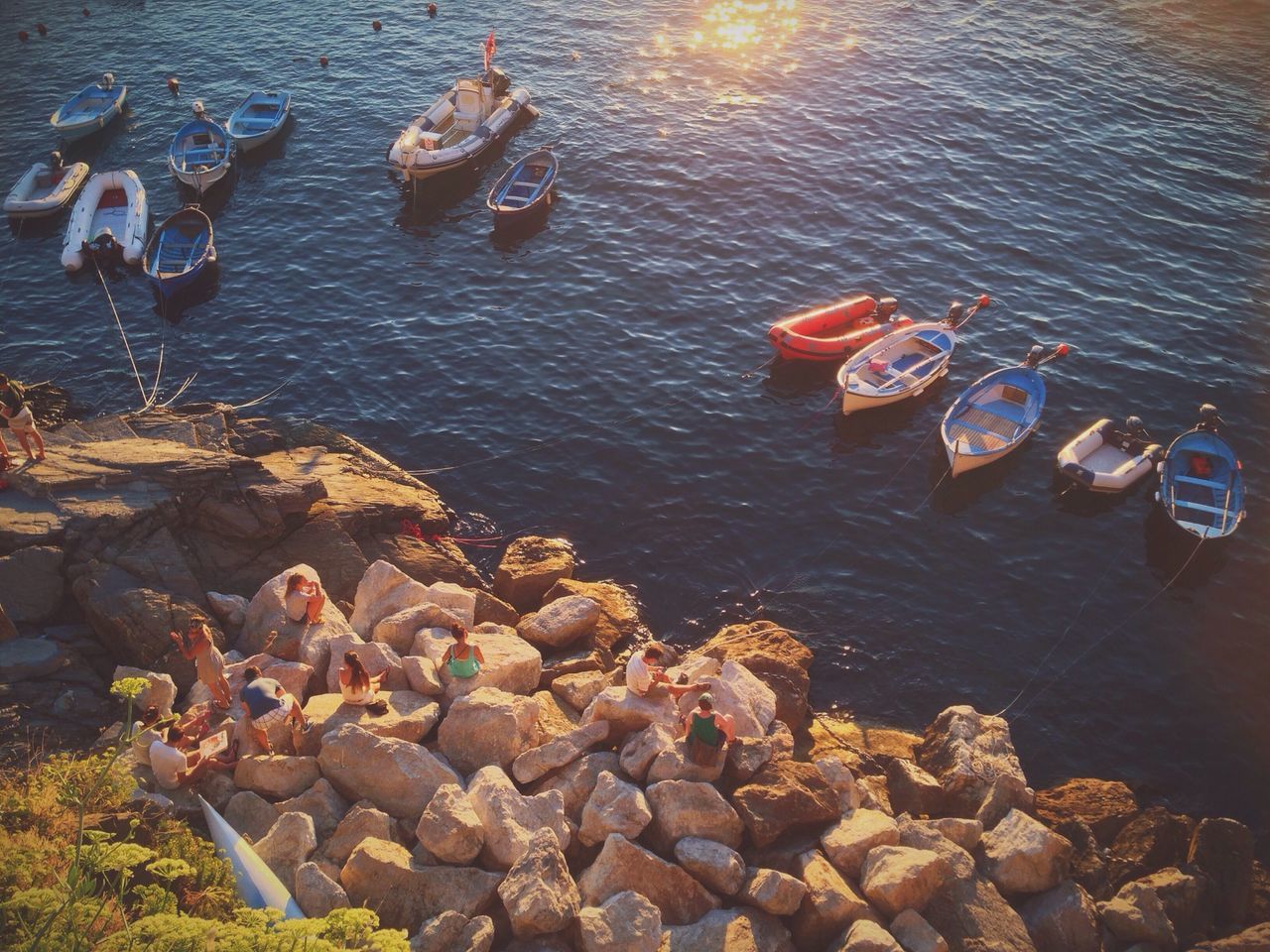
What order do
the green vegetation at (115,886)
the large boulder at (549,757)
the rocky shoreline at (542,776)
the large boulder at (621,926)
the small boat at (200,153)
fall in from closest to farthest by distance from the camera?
1. the green vegetation at (115,886)
2. the large boulder at (621,926)
3. the rocky shoreline at (542,776)
4. the large boulder at (549,757)
5. the small boat at (200,153)

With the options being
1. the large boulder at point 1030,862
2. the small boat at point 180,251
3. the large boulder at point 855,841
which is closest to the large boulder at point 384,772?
the large boulder at point 855,841

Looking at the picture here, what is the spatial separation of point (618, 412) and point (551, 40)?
104 ft

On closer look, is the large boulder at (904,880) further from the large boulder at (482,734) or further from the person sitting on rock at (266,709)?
the person sitting on rock at (266,709)

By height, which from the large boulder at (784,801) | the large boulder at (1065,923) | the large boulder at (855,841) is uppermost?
the large boulder at (784,801)

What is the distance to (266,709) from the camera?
17406 millimetres

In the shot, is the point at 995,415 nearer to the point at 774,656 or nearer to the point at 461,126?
the point at 774,656

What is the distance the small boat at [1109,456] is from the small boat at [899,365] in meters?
4.86

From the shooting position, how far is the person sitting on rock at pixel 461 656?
18844 millimetres

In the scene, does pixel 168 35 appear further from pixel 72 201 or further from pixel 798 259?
pixel 798 259

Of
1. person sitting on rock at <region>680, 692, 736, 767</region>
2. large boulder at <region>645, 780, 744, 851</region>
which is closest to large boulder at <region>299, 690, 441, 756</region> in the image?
large boulder at <region>645, 780, 744, 851</region>

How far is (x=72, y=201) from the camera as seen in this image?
131 feet

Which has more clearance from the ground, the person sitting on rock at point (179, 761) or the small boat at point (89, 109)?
the small boat at point (89, 109)

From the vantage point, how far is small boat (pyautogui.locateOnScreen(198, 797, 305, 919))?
46.8 ft

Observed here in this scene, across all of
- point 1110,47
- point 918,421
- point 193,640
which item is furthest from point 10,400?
point 1110,47
